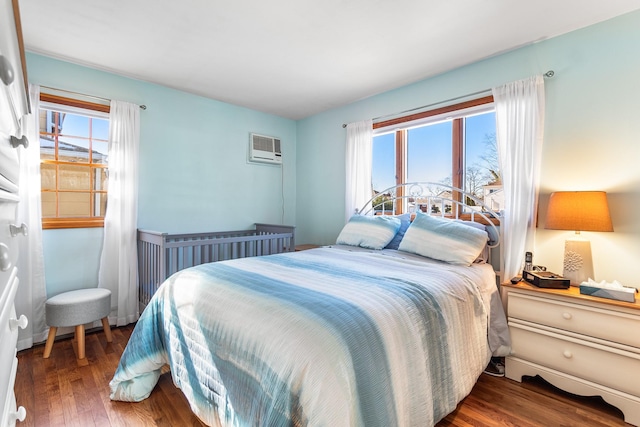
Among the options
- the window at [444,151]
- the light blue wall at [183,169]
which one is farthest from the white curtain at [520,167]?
the light blue wall at [183,169]


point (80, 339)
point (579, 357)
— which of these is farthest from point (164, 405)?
point (579, 357)

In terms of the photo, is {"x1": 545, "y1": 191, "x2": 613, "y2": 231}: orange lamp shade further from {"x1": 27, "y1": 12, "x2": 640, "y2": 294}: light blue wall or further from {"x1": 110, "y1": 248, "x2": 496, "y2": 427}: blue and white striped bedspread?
{"x1": 110, "y1": 248, "x2": 496, "y2": 427}: blue and white striped bedspread

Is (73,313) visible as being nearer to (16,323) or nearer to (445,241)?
(16,323)

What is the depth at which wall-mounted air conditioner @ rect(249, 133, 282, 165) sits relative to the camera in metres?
3.88

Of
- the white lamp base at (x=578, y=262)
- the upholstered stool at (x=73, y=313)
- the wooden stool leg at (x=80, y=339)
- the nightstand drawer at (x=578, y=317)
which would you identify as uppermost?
the white lamp base at (x=578, y=262)

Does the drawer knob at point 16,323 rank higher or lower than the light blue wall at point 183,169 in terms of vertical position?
lower

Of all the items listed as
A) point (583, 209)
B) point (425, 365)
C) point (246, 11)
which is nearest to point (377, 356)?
point (425, 365)

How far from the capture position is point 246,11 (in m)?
1.94

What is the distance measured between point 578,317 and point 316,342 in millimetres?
1701

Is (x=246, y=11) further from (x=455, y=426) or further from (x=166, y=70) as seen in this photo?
(x=455, y=426)

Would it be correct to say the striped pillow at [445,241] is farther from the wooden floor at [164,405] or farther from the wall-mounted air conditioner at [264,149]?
the wall-mounted air conditioner at [264,149]

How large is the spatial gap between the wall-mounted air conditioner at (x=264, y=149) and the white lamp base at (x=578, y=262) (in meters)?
3.24

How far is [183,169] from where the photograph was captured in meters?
3.33

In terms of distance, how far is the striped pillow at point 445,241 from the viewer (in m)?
2.14
